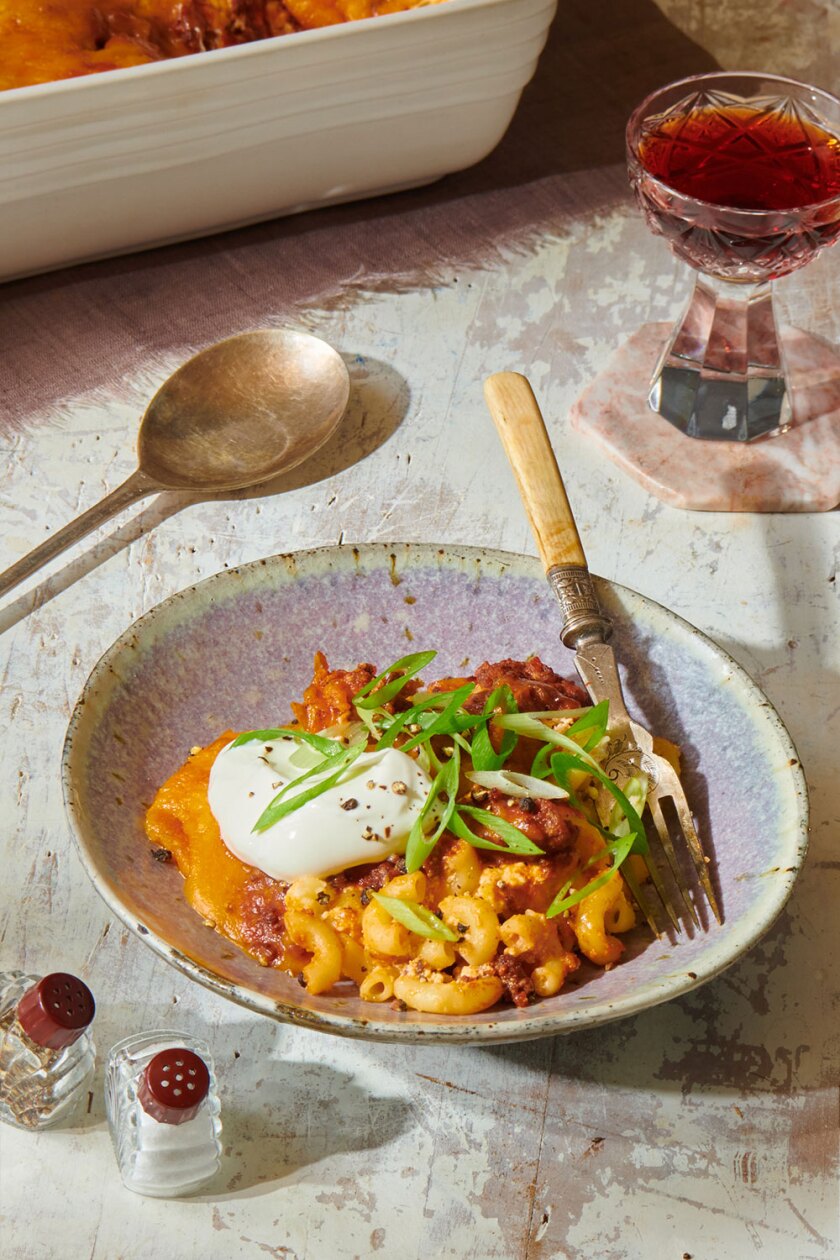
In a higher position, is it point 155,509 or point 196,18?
point 196,18

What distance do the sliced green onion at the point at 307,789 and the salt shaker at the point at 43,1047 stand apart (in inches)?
7.1

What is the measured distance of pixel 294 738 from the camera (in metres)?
1.14

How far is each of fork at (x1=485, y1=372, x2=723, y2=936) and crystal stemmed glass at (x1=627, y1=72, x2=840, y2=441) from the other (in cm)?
34

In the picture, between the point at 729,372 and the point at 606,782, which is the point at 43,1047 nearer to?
the point at 606,782

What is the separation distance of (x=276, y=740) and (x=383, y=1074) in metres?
0.28

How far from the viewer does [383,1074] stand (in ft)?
3.62

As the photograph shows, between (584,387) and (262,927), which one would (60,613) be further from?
(584,387)

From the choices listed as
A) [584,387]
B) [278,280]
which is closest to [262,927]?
[584,387]

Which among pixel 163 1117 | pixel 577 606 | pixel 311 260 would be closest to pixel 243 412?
pixel 311 260

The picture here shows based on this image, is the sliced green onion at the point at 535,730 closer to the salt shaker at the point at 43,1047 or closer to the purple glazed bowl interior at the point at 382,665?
the purple glazed bowl interior at the point at 382,665

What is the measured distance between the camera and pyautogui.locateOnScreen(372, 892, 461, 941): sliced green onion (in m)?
1.03

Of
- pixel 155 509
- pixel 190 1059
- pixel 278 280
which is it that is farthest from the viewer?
pixel 278 280

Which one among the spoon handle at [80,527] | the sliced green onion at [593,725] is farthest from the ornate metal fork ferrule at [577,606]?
the spoon handle at [80,527]

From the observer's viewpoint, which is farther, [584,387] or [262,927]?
[584,387]
